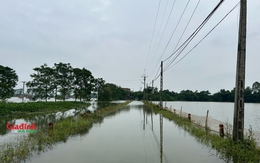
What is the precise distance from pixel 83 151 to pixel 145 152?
2.22 metres

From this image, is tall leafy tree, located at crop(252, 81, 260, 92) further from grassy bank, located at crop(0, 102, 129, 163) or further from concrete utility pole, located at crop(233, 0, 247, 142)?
grassy bank, located at crop(0, 102, 129, 163)

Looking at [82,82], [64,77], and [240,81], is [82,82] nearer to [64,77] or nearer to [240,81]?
[64,77]

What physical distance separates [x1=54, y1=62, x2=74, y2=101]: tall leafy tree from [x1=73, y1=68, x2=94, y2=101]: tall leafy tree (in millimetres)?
2079

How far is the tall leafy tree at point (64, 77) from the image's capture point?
3924 cm

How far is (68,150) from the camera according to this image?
6.96 m

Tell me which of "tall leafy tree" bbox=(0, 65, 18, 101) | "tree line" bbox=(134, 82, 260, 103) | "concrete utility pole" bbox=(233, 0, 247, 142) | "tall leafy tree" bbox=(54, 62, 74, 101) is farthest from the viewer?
"tree line" bbox=(134, 82, 260, 103)

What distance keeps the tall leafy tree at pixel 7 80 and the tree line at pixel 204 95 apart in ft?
158

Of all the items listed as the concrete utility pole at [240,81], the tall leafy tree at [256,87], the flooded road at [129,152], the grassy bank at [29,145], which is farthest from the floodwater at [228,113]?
the tall leafy tree at [256,87]

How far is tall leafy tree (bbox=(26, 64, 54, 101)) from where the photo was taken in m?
33.8

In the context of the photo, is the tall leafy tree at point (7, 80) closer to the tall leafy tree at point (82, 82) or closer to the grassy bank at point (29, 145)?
the tall leafy tree at point (82, 82)

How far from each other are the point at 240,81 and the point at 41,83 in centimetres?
3373

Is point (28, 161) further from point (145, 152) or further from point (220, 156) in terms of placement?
point (220, 156)

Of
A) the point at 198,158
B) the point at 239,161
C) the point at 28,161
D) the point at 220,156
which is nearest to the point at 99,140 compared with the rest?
the point at 28,161

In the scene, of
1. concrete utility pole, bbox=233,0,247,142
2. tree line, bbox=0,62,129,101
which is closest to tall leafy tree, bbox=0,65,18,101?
tree line, bbox=0,62,129,101
